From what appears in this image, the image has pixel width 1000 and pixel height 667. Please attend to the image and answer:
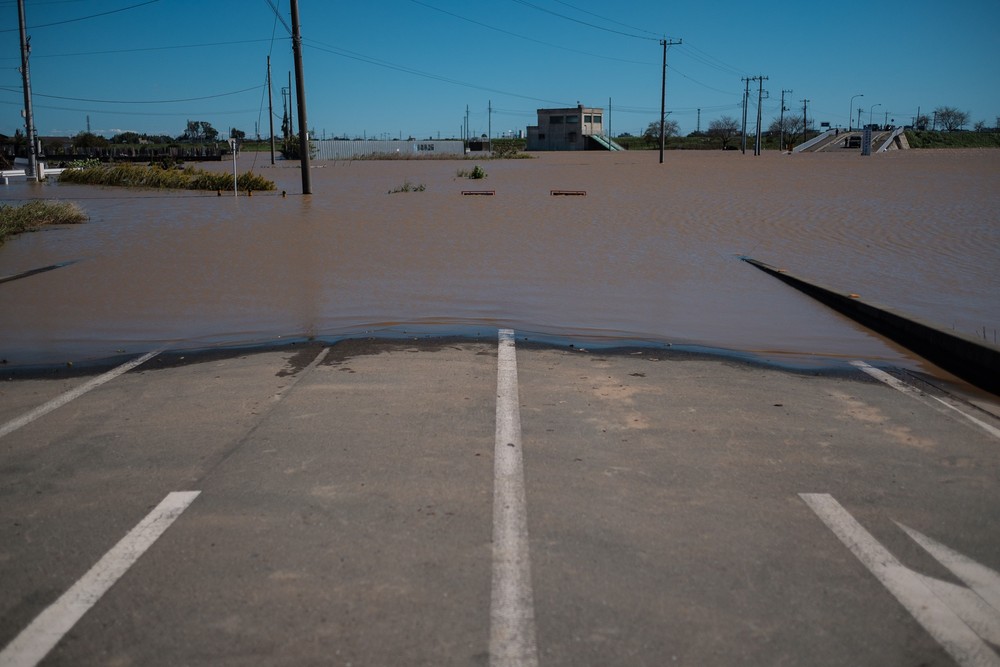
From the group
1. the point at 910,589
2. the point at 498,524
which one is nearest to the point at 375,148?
the point at 498,524

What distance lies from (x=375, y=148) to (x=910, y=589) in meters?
109

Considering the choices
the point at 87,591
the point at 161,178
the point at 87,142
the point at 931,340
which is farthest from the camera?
the point at 87,142

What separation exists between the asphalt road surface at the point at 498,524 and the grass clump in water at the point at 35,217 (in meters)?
14.5

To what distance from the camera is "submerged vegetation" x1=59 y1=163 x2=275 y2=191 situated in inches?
1383

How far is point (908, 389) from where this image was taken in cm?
717

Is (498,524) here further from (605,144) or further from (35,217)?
(605,144)

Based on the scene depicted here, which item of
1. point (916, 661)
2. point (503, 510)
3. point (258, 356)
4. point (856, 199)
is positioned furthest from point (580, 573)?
point (856, 199)

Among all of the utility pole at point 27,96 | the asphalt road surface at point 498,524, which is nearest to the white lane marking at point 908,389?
the asphalt road surface at point 498,524

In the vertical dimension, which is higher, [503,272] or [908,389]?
[503,272]

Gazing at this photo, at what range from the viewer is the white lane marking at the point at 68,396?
6215 mm

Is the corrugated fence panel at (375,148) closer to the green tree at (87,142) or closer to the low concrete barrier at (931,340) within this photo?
the green tree at (87,142)

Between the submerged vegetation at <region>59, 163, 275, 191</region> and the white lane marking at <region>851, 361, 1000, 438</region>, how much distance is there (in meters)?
29.8

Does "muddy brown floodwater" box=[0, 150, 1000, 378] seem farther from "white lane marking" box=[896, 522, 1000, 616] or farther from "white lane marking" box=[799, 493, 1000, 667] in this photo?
"white lane marking" box=[896, 522, 1000, 616]

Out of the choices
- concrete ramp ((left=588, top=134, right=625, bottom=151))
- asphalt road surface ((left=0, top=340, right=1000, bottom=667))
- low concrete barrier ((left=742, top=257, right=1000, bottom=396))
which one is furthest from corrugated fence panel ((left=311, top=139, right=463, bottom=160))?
asphalt road surface ((left=0, top=340, right=1000, bottom=667))
